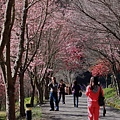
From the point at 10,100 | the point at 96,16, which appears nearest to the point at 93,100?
the point at 10,100

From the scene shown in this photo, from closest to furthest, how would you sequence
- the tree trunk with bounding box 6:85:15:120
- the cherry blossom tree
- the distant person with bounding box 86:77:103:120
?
1. the distant person with bounding box 86:77:103:120
2. the tree trunk with bounding box 6:85:15:120
3. the cherry blossom tree

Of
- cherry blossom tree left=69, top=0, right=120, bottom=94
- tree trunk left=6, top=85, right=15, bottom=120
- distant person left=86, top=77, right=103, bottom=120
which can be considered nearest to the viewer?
distant person left=86, top=77, right=103, bottom=120

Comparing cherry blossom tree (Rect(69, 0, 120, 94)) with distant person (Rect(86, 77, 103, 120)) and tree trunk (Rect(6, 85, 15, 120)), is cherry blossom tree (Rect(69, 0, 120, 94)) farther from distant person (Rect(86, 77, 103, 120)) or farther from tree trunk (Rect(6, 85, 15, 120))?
tree trunk (Rect(6, 85, 15, 120))

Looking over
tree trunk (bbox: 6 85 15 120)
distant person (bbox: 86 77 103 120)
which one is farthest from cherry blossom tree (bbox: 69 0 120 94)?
tree trunk (bbox: 6 85 15 120)

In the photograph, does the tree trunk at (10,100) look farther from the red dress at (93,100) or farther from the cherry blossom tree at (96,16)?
the cherry blossom tree at (96,16)

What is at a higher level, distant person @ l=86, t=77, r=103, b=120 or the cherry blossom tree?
the cherry blossom tree

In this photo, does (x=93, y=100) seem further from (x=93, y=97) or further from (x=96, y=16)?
(x=96, y=16)

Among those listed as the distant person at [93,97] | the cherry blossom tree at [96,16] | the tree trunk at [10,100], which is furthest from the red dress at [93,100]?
the cherry blossom tree at [96,16]

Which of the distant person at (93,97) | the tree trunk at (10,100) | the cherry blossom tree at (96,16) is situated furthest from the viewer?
the cherry blossom tree at (96,16)

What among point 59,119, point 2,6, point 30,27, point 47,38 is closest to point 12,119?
point 59,119

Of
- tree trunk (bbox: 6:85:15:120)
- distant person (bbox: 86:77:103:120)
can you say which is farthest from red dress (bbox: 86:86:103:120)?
tree trunk (bbox: 6:85:15:120)

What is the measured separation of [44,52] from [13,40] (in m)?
5.68

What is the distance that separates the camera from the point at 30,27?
19.8m

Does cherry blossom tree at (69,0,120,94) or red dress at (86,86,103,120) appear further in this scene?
cherry blossom tree at (69,0,120,94)
